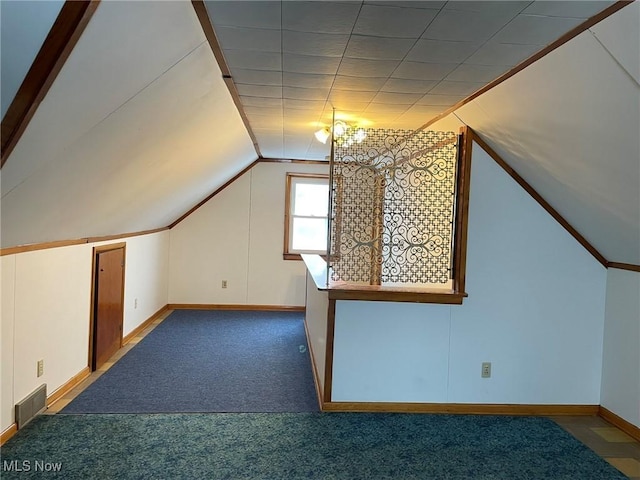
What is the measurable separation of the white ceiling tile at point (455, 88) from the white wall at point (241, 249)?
3857 mm

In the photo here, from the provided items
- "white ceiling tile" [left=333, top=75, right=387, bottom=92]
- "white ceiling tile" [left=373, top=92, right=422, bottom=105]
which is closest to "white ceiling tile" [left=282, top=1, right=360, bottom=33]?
"white ceiling tile" [left=333, top=75, right=387, bottom=92]

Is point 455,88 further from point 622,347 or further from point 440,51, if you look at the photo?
point 622,347

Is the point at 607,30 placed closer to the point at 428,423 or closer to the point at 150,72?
the point at 150,72

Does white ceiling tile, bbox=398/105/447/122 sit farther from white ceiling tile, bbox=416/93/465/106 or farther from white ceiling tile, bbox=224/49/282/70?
white ceiling tile, bbox=224/49/282/70

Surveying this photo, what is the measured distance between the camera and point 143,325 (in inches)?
216

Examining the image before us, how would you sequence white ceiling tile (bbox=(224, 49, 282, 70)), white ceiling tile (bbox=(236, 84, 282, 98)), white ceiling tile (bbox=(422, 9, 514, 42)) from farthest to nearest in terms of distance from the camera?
white ceiling tile (bbox=(236, 84, 282, 98)) < white ceiling tile (bbox=(224, 49, 282, 70)) < white ceiling tile (bbox=(422, 9, 514, 42))

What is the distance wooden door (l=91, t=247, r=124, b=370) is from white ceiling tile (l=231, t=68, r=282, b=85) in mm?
2095

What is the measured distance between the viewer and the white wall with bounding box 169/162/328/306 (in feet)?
21.9

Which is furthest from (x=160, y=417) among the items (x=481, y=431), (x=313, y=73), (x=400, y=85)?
(x=400, y=85)

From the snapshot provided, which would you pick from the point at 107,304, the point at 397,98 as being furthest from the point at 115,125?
the point at 107,304

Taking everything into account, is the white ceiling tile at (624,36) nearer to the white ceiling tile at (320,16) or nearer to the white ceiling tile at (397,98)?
the white ceiling tile at (320,16)

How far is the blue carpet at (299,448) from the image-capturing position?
8.39ft

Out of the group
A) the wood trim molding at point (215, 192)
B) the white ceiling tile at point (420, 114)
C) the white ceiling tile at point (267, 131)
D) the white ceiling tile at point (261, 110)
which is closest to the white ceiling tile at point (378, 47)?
the white ceiling tile at point (420, 114)

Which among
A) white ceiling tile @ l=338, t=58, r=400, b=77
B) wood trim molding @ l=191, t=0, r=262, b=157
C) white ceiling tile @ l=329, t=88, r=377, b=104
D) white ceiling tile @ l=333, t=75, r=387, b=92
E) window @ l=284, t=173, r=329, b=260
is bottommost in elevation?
window @ l=284, t=173, r=329, b=260
